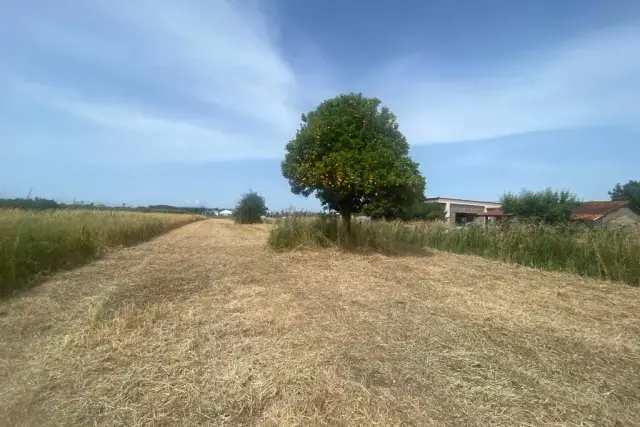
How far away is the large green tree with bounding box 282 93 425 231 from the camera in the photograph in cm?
709

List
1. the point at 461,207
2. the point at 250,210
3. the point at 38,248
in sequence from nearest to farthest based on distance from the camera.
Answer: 1. the point at 38,248
2. the point at 250,210
3. the point at 461,207

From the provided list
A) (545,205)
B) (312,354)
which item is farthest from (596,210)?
(312,354)

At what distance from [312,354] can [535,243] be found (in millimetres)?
8354

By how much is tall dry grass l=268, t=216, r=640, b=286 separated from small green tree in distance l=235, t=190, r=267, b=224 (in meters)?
27.0

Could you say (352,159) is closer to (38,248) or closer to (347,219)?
(347,219)

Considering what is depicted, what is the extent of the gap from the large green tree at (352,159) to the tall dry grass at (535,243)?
71cm

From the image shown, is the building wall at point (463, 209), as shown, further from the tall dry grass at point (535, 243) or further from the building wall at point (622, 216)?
the tall dry grass at point (535, 243)

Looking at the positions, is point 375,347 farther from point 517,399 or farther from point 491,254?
point 491,254

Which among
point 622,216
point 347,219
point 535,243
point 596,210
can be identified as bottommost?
point 535,243

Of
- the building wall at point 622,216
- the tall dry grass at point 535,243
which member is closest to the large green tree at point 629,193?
the building wall at point 622,216

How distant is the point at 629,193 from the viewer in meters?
40.9

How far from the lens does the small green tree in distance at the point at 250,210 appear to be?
1410 inches

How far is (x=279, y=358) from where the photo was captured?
112 inches

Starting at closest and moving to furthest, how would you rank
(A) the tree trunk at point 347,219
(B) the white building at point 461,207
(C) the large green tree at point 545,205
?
(A) the tree trunk at point 347,219
(C) the large green tree at point 545,205
(B) the white building at point 461,207
